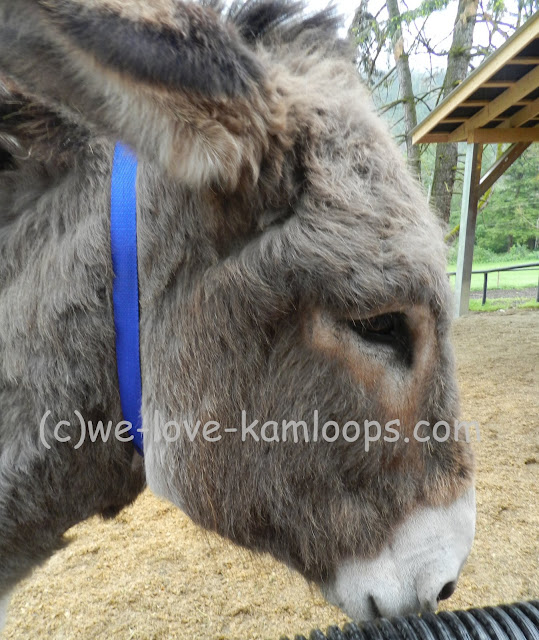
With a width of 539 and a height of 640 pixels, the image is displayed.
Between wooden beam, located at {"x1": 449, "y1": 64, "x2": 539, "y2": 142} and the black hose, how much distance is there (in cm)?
605

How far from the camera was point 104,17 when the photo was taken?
0.69 metres

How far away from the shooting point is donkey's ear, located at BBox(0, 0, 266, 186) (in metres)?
0.69

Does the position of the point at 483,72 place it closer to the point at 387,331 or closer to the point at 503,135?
the point at 503,135

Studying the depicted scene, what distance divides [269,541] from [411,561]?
1.15ft

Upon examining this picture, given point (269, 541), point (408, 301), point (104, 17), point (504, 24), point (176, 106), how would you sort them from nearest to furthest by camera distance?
point (104, 17) < point (176, 106) < point (408, 301) < point (269, 541) < point (504, 24)

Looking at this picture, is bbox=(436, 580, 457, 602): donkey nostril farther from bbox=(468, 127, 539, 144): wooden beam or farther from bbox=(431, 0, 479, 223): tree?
bbox=(468, 127, 539, 144): wooden beam

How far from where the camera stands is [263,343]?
1.07m

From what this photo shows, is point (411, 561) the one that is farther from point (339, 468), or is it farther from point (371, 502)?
point (339, 468)

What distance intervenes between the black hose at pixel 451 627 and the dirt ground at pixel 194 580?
79 centimetres

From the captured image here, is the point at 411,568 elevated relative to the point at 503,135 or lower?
lower

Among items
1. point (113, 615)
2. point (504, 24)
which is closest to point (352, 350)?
point (113, 615)

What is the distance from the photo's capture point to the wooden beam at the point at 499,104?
5.50 m

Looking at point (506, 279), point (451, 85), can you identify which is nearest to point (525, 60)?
point (451, 85)

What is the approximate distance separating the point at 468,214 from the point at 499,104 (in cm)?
197
